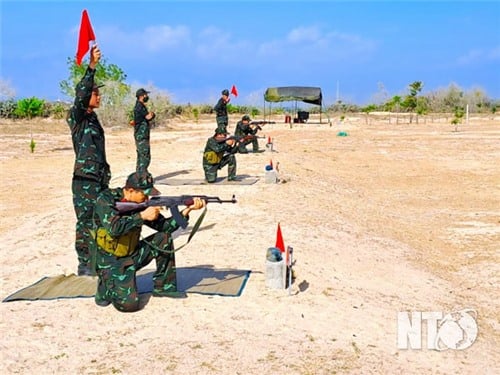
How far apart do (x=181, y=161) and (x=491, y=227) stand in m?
9.19

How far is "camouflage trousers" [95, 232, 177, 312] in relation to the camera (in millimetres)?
5367

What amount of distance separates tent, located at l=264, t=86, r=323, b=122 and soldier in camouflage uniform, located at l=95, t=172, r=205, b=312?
107ft

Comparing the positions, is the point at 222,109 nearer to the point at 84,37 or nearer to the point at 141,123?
the point at 141,123

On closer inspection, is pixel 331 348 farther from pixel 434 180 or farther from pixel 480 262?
pixel 434 180

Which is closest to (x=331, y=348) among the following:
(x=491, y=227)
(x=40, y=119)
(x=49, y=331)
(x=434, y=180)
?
(x=49, y=331)

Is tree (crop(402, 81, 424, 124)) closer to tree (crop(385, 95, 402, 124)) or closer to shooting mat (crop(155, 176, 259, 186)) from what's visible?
tree (crop(385, 95, 402, 124))

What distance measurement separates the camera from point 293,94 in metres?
37.9

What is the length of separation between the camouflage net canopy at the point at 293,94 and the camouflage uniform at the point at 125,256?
32.8 metres

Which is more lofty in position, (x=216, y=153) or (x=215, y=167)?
(x=216, y=153)

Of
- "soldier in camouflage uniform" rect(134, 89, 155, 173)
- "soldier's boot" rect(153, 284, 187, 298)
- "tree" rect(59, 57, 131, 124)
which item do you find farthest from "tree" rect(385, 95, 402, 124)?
"soldier's boot" rect(153, 284, 187, 298)

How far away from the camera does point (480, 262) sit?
8438mm

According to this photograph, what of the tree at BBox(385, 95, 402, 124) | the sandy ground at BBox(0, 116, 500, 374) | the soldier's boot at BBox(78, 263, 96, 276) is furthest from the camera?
the tree at BBox(385, 95, 402, 124)

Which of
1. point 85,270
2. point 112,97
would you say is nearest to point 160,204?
point 85,270

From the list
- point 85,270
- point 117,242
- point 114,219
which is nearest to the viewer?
point 114,219
